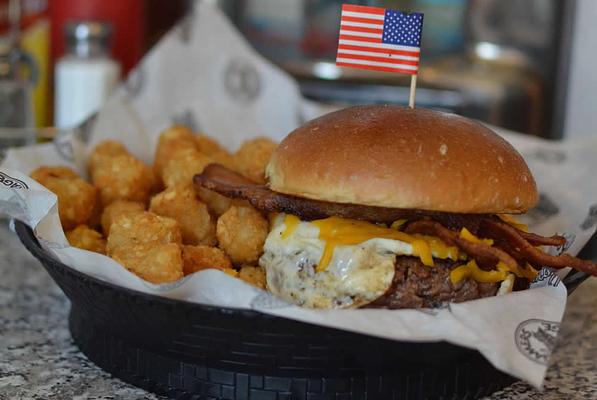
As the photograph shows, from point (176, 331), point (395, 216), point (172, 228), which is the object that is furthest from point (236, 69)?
point (176, 331)

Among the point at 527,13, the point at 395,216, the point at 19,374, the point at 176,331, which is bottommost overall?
the point at 19,374

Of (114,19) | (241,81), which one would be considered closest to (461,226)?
(241,81)

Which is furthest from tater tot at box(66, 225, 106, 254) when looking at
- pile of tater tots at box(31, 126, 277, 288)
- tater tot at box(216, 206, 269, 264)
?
tater tot at box(216, 206, 269, 264)

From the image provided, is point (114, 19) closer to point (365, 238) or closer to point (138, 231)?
point (138, 231)

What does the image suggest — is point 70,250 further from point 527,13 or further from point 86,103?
point 527,13

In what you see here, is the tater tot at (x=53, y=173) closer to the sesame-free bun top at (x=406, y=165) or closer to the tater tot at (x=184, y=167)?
the tater tot at (x=184, y=167)

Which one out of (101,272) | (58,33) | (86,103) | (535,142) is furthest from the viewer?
(58,33)

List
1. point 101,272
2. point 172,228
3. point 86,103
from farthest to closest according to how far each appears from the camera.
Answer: point 86,103 → point 172,228 → point 101,272
